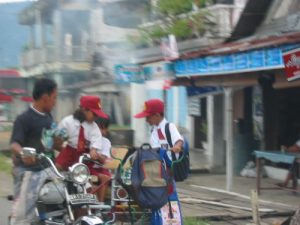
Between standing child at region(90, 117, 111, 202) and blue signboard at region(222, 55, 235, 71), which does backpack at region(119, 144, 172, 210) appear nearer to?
standing child at region(90, 117, 111, 202)

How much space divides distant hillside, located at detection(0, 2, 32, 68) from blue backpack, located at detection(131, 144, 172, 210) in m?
30.7

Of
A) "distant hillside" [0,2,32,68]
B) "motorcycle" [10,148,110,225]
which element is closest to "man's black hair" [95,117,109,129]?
"motorcycle" [10,148,110,225]

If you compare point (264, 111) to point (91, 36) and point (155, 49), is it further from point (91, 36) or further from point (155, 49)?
point (91, 36)

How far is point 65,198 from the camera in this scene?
5746mm

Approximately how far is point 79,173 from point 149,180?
2.48 ft

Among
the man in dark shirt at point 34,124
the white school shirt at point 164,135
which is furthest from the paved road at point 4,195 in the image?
the white school shirt at point 164,135

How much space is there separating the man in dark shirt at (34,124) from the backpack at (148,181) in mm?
899

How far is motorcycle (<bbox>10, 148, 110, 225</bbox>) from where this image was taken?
5703mm

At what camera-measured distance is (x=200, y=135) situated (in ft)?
60.6

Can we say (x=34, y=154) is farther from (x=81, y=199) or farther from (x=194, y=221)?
(x=194, y=221)

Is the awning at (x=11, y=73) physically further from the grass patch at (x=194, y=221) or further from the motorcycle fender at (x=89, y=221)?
the motorcycle fender at (x=89, y=221)

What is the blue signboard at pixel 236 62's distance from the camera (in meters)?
9.91

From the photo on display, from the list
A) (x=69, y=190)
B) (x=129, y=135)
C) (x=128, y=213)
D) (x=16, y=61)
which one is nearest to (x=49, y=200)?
(x=69, y=190)

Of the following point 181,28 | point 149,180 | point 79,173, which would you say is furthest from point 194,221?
point 181,28
